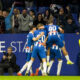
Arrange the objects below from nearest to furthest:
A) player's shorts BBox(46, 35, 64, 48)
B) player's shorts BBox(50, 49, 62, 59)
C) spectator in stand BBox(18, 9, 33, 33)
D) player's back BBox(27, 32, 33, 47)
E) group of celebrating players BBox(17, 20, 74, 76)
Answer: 1. group of celebrating players BBox(17, 20, 74, 76)
2. player's back BBox(27, 32, 33, 47)
3. player's shorts BBox(46, 35, 64, 48)
4. player's shorts BBox(50, 49, 62, 59)
5. spectator in stand BBox(18, 9, 33, 33)

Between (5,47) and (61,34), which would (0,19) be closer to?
(5,47)

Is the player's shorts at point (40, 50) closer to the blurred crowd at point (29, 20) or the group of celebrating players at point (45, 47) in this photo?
the group of celebrating players at point (45, 47)

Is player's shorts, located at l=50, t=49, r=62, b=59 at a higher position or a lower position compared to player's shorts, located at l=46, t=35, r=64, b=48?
lower

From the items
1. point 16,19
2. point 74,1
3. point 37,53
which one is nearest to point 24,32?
point 16,19

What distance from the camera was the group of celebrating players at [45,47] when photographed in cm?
1684

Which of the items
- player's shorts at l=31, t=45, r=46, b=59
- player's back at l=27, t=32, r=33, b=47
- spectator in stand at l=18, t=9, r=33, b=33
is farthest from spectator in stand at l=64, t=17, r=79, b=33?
player's shorts at l=31, t=45, r=46, b=59

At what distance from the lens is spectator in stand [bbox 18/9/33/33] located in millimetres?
19000

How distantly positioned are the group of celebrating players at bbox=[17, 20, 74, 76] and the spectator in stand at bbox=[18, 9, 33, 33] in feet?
3.13

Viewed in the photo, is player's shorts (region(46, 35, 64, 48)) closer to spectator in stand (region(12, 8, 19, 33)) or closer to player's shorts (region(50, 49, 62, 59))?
player's shorts (region(50, 49, 62, 59))

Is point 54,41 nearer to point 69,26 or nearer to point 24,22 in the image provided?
point 69,26

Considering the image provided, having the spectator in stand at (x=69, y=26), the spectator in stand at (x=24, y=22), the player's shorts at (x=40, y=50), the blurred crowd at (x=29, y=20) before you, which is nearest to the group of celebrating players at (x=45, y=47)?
the player's shorts at (x=40, y=50)

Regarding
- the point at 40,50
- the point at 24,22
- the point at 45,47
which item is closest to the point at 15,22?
the point at 24,22

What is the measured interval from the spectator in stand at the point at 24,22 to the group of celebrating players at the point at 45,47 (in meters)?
0.95

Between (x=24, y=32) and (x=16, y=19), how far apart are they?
2.40 feet
